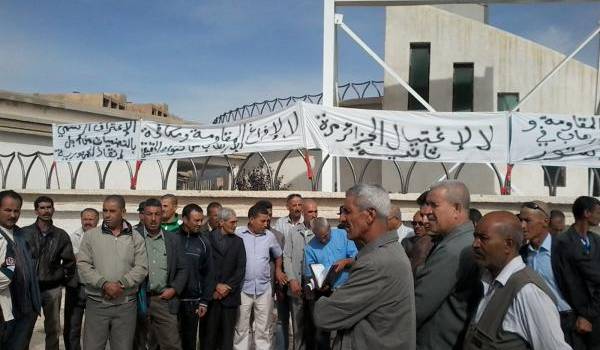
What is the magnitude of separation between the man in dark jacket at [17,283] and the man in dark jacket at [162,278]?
1.01 meters

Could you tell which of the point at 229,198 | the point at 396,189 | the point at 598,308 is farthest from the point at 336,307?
the point at 396,189

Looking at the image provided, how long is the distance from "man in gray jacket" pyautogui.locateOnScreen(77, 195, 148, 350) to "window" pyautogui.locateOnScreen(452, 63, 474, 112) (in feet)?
31.6

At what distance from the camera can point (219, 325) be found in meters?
5.92

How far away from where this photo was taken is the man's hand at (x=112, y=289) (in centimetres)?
478

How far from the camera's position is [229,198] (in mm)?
7961

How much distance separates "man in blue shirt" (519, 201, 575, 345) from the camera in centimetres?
429

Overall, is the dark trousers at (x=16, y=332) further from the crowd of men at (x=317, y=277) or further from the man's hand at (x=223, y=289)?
the man's hand at (x=223, y=289)

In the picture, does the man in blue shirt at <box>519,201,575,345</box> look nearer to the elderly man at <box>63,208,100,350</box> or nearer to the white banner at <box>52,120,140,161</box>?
the elderly man at <box>63,208,100,350</box>

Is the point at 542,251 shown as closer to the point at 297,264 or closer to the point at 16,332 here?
the point at 297,264

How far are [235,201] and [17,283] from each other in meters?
3.68

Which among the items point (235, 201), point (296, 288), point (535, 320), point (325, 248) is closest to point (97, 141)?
point (235, 201)

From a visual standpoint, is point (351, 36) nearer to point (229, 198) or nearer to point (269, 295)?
point (229, 198)

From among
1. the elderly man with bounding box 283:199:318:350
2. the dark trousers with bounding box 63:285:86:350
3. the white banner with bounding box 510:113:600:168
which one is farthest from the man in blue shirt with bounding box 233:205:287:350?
the white banner with bounding box 510:113:600:168

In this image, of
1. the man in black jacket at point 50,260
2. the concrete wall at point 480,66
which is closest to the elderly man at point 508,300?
the man in black jacket at point 50,260
